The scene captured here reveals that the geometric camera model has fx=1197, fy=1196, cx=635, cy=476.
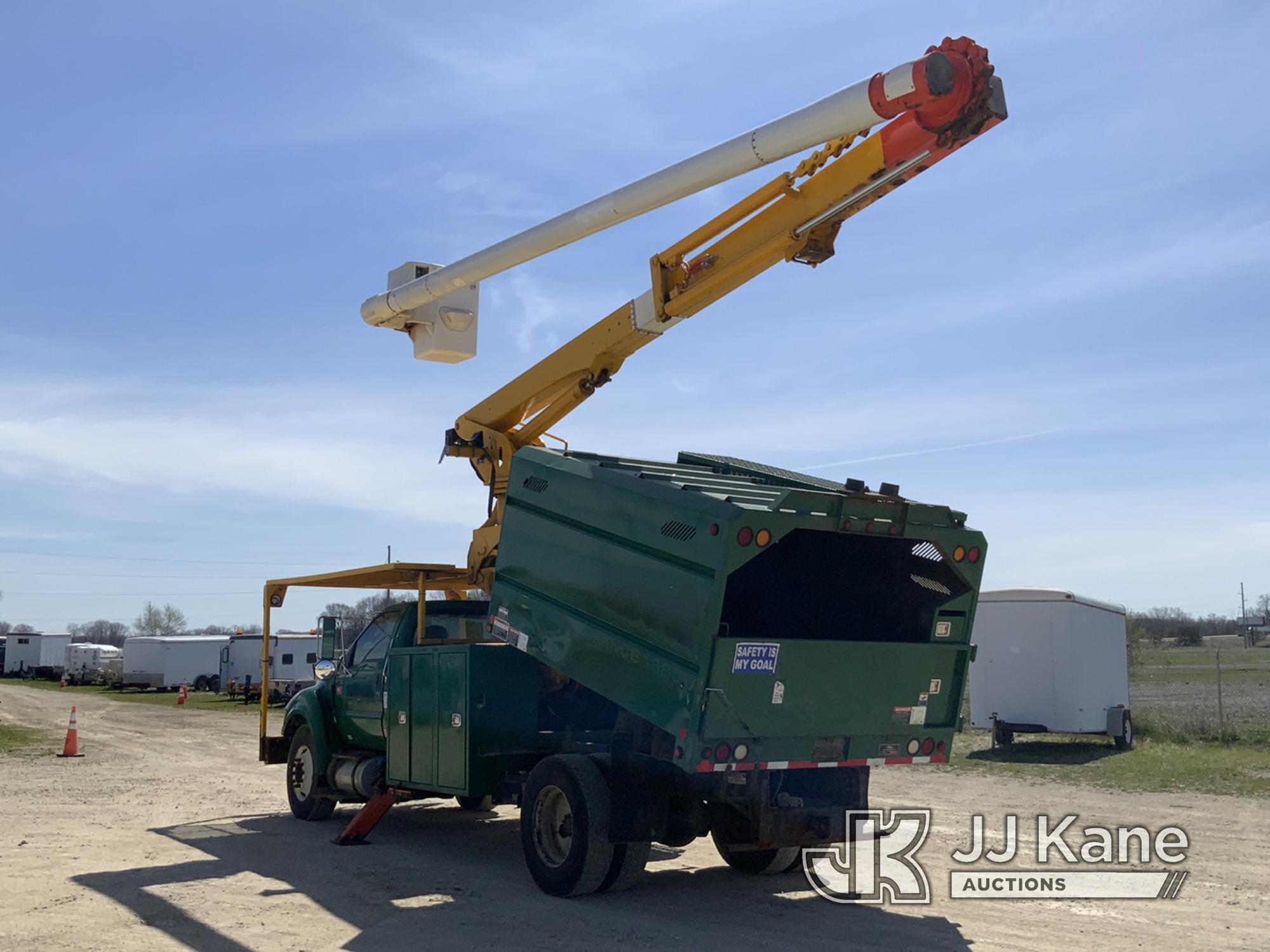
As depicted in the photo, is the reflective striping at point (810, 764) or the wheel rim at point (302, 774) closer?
the reflective striping at point (810, 764)

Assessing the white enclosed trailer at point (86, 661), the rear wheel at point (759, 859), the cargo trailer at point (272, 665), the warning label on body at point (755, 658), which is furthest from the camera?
the white enclosed trailer at point (86, 661)

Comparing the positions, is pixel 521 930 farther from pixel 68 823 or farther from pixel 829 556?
pixel 68 823

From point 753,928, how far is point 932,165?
561cm

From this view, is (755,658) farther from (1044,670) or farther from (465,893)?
(1044,670)

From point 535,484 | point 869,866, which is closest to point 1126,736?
point 869,866

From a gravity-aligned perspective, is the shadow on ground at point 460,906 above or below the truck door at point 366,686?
below

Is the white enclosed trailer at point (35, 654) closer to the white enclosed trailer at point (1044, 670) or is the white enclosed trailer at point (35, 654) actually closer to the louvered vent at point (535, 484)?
the white enclosed trailer at point (1044, 670)

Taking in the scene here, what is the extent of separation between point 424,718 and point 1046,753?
1285 cm

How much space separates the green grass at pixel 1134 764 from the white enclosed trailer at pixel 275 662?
24.7 metres

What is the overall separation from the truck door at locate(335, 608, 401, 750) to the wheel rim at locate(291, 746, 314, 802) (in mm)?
487

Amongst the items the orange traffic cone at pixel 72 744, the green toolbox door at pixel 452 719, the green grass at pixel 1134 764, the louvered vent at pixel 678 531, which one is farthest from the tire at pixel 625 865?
the orange traffic cone at pixel 72 744

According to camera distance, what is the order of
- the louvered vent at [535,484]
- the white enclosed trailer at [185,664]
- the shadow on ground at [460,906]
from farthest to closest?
the white enclosed trailer at [185,664] → the louvered vent at [535,484] → the shadow on ground at [460,906]

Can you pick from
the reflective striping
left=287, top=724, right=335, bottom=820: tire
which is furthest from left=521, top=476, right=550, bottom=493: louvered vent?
left=287, top=724, right=335, bottom=820: tire

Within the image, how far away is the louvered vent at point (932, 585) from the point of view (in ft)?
28.9
